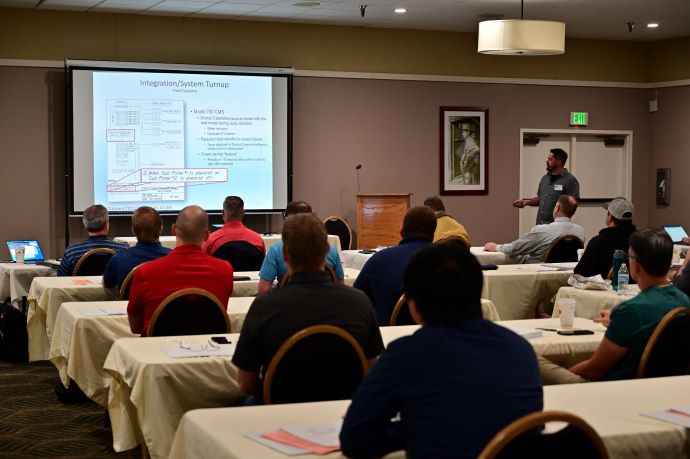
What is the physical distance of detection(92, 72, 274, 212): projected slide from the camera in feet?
36.6

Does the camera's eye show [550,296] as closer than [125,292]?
No

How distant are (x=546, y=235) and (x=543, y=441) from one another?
21.7 ft

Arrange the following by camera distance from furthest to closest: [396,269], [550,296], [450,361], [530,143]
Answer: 1. [530,143]
2. [550,296]
3. [396,269]
4. [450,361]

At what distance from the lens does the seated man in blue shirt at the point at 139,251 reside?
5930mm

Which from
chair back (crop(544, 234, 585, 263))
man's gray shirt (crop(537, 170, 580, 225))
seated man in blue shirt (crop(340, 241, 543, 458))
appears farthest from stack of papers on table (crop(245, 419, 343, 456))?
man's gray shirt (crop(537, 170, 580, 225))

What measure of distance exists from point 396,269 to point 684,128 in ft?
31.5

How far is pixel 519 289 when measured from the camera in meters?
7.44

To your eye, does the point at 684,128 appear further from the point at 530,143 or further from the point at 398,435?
the point at 398,435

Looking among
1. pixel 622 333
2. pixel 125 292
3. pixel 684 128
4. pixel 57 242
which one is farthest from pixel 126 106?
pixel 622 333

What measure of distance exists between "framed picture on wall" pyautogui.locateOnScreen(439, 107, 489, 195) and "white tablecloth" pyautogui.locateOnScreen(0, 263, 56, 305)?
6.06m

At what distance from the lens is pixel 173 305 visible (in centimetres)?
467

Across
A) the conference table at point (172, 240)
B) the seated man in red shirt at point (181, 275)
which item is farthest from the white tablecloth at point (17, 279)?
the seated man in red shirt at point (181, 275)

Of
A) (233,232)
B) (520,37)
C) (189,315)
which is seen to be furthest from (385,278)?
(520,37)

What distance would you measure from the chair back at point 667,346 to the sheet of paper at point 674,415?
24.6 inches
